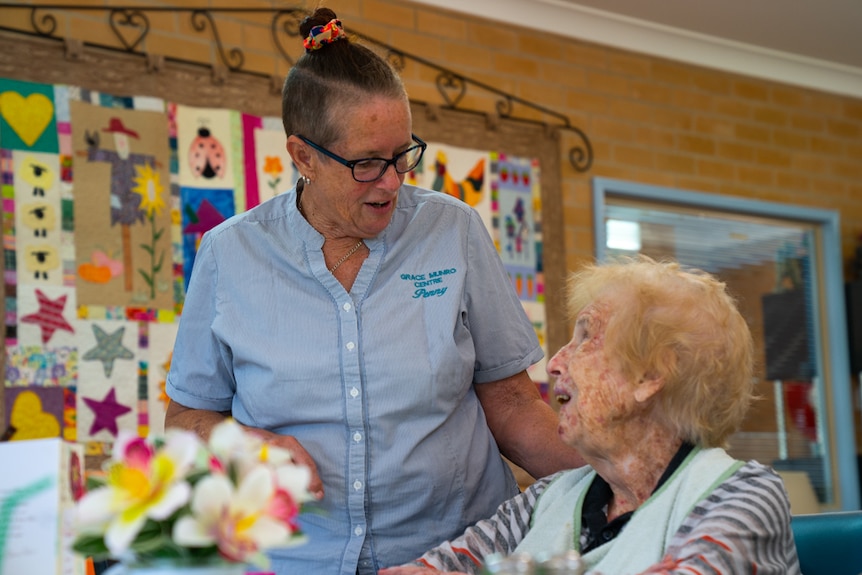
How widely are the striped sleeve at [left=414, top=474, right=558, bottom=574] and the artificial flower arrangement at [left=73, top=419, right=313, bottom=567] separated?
815 millimetres

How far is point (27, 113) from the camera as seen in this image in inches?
147

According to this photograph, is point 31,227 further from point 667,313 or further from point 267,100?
point 667,313

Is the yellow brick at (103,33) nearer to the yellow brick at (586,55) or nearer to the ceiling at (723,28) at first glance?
the ceiling at (723,28)

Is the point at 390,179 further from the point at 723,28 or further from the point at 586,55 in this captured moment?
the point at 723,28

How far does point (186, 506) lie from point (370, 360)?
0.93 metres

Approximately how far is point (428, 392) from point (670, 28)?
4.06 metres

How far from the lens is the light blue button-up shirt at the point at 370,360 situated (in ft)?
6.37

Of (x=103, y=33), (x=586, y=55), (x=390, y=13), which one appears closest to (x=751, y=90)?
(x=586, y=55)

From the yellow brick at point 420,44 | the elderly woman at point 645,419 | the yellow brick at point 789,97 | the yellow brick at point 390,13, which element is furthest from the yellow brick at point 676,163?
the elderly woman at point 645,419

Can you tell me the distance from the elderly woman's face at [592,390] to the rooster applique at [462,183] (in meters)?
2.91

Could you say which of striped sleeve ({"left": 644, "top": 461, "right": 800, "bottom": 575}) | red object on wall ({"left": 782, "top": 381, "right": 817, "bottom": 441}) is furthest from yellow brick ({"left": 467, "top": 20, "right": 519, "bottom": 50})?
striped sleeve ({"left": 644, "top": 461, "right": 800, "bottom": 575})

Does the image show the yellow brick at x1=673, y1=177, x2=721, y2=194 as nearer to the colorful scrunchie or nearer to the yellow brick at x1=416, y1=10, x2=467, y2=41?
the yellow brick at x1=416, y1=10, x2=467, y2=41

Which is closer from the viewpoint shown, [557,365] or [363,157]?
[557,365]

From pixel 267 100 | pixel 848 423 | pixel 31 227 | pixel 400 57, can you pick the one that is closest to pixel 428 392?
pixel 31 227
